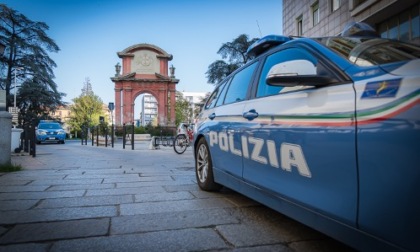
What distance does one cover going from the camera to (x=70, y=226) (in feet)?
9.25

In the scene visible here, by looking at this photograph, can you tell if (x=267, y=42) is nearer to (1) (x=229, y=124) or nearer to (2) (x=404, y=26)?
(1) (x=229, y=124)

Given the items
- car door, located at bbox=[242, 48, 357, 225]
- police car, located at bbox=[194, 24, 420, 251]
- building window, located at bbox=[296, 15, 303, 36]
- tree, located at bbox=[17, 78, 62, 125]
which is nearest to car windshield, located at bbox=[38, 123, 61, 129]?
tree, located at bbox=[17, 78, 62, 125]

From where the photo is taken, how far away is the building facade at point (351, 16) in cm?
1220

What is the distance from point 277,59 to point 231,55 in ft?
109

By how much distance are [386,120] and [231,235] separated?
4.92 feet

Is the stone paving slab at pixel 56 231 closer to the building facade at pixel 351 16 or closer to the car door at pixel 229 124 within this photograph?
the car door at pixel 229 124

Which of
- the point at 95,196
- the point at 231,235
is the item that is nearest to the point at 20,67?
the point at 95,196

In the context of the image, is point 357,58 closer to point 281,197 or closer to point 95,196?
Answer: point 281,197

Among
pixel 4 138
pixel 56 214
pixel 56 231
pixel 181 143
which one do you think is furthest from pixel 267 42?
pixel 181 143

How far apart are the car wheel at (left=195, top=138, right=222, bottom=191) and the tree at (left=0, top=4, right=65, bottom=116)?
32.8m

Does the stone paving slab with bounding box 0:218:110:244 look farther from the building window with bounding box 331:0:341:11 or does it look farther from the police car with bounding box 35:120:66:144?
the police car with bounding box 35:120:66:144

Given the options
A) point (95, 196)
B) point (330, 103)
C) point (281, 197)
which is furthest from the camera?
point (95, 196)

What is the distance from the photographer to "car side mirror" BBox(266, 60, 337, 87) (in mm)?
1996

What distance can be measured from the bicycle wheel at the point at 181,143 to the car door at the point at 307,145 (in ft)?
32.3
